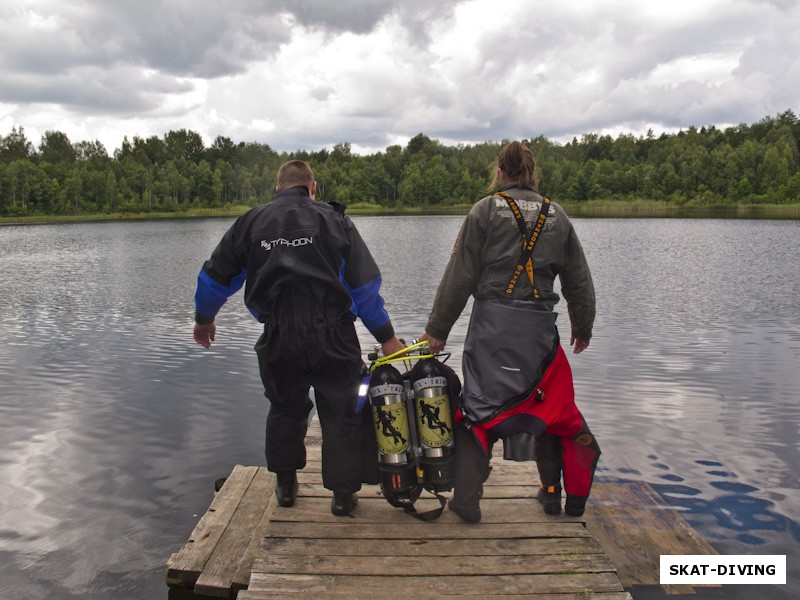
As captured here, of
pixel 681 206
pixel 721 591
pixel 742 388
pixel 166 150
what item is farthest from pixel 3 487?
pixel 166 150

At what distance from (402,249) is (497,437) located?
33.6m

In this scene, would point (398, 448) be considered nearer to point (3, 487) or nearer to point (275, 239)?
point (275, 239)

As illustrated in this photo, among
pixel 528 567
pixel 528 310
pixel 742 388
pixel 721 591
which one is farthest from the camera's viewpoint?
pixel 742 388

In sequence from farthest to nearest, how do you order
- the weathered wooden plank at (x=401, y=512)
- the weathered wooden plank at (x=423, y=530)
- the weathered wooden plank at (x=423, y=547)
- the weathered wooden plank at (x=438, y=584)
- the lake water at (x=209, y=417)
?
the lake water at (x=209, y=417)
the weathered wooden plank at (x=401, y=512)
the weathered wooden plank at (x=423, y=530)
the weathered wooden plank at (x=423, y=547)
the weathered wooden plank at (x=438, y=584)

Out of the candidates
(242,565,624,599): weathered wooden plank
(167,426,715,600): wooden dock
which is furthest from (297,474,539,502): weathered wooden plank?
(242,565,624,599): weathered wooden plank

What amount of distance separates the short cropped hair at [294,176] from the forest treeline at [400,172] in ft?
421

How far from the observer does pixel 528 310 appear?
4195mm

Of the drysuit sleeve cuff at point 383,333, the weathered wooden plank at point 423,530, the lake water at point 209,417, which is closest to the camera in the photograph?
the weathered wooden plank at point 423,530

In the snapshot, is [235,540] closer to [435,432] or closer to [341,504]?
[341,504]

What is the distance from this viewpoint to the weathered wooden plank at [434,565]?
3717 millimetres

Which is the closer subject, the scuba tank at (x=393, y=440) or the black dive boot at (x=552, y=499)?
the scuba tank at (x=393, y=440)

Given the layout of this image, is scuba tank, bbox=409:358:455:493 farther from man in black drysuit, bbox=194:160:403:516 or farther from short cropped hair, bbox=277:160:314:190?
short cropped hair, bbox=277:160:314:190

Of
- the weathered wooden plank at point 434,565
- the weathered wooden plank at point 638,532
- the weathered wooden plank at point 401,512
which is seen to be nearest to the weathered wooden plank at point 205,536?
the weathered wooden plank at point 401,512

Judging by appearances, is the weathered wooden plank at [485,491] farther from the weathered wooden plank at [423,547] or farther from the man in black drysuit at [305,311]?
the weathered wooden plank at [423,547]
